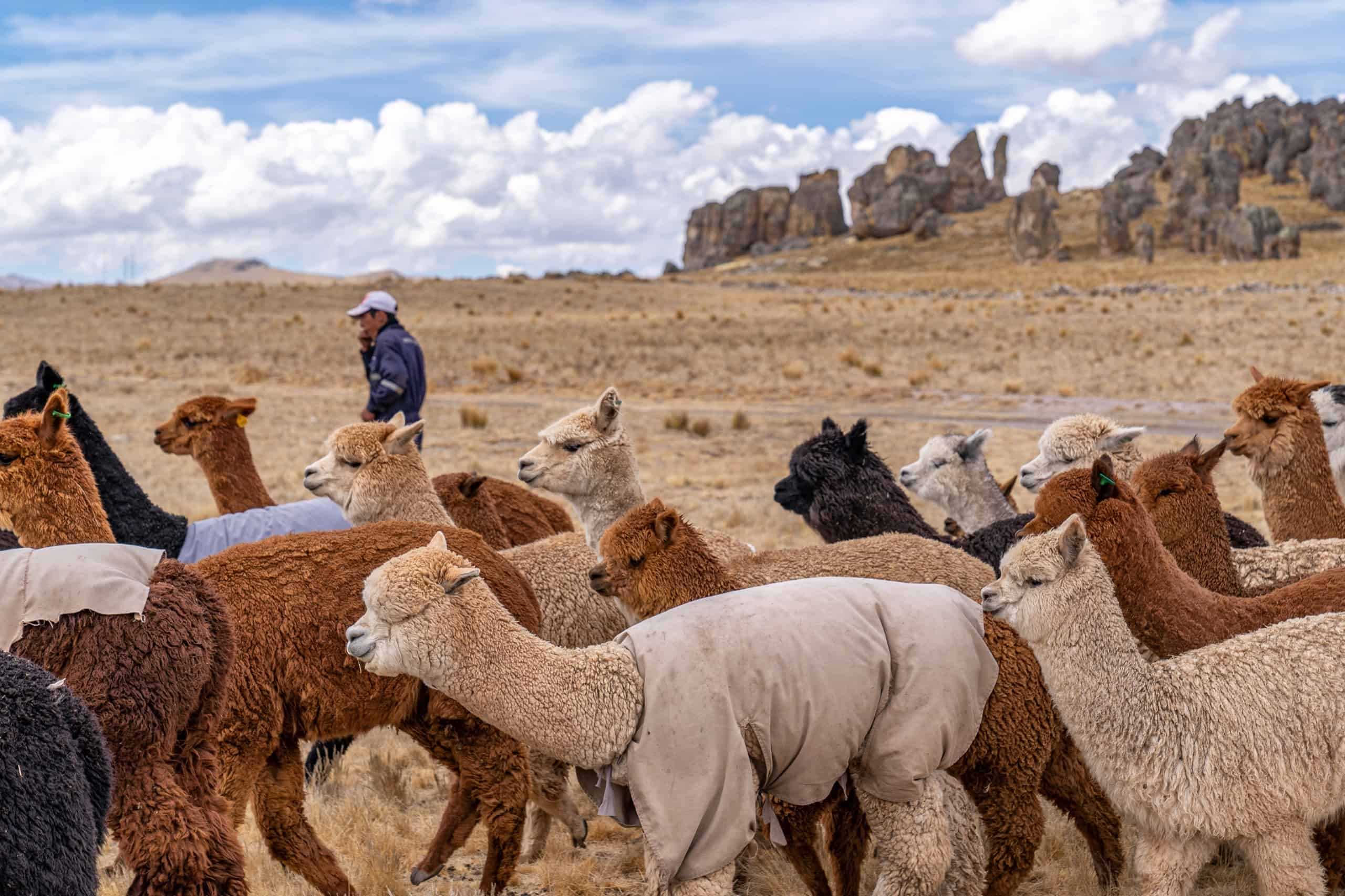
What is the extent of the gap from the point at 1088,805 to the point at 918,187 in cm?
10343

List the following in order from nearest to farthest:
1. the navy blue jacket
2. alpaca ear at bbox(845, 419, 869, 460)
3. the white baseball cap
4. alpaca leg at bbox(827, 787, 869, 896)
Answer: alpaca leg at bbox(827, 787, 869, 896)
alpaca ear at bbox(845, 419, 869, 460)
the navy blue jacket
the white baseball cap

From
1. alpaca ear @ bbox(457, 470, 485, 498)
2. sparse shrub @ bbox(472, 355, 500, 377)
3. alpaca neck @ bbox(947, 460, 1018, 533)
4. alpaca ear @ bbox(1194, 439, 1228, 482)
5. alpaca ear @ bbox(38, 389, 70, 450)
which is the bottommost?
sparse shrub @ bbox(472, 355, 500, 377)

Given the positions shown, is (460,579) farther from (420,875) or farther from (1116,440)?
(1116,440)

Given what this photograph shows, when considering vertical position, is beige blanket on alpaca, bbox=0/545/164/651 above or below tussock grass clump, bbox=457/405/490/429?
above

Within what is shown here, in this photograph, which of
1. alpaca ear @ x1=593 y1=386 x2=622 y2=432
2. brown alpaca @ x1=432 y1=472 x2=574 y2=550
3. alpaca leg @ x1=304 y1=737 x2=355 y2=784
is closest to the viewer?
alpaca ear @ x1=593 y1=386 x2=622 y2=432

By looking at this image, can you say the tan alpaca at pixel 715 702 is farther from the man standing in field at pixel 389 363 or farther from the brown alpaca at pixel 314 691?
the man standing in field at pixel 389 363

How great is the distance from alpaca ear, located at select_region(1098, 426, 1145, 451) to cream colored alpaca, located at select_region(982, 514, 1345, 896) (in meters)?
2.03

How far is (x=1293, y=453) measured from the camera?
5.40 meters

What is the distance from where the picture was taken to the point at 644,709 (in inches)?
135

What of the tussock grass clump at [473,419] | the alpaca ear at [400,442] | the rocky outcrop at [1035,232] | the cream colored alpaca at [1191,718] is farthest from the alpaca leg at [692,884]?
the rocky outcrop at [1035,232]

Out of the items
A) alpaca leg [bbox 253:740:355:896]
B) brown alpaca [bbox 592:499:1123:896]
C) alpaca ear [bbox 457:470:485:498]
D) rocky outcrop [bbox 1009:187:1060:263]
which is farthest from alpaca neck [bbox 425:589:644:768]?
rocky outcrop [bbox 1009:187:1060:263]

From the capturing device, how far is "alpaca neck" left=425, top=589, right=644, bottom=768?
3438 millimetres

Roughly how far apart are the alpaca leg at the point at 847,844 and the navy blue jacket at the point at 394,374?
14.7ft

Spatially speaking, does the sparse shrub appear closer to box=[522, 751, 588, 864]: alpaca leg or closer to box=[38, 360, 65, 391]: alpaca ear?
box=[38, 360, 65, 391]: alpaca ear
